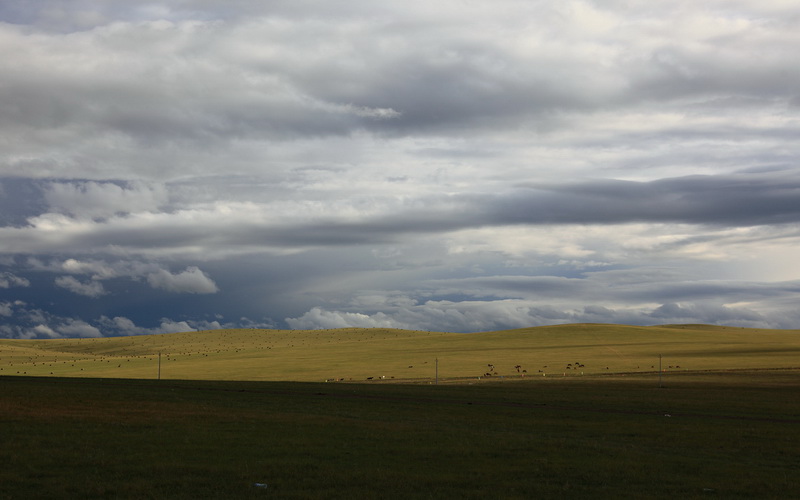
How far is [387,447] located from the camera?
3653cm

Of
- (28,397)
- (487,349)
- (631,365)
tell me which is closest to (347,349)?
(487,349)

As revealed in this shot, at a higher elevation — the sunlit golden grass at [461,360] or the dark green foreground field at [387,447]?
the dark green foreground field at [387,447]

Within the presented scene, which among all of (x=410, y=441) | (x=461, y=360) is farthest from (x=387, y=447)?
(x=461, y=360)

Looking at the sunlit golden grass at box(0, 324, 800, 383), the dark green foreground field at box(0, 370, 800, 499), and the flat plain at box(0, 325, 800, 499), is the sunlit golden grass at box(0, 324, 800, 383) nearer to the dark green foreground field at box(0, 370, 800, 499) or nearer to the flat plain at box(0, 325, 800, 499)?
the flat plain at box(0, 325, 800, 499)

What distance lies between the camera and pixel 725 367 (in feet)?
413

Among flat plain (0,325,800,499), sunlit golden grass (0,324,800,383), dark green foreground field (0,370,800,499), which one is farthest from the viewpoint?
sunlit golden grass (0,324,800,383)

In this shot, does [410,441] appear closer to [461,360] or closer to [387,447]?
[387,447]

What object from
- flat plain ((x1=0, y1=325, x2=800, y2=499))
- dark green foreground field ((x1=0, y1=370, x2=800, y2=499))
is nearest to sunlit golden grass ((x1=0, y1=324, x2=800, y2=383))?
flat plain ((x1=0, y1=325, x2=800, y2=499))

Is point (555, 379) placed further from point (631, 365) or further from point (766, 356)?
point (766, 356)

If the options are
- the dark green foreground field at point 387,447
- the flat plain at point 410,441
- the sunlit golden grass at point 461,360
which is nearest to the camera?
the dark green foreground field at point 387,447

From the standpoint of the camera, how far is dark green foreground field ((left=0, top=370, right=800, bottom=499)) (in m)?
26.1

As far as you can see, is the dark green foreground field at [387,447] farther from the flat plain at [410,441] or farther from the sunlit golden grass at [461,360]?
the sunlit golden grass at [461,360]

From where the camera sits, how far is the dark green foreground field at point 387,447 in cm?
2612

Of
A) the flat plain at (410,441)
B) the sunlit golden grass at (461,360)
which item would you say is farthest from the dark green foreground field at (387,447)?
the sunlit golden grass at (461,360)
